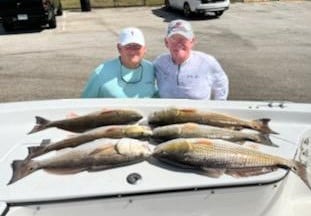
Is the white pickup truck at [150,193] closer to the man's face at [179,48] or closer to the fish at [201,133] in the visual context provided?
the fish at [201,133]

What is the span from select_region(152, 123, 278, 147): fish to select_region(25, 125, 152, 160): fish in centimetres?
7

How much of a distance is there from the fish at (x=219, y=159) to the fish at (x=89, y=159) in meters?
0.10

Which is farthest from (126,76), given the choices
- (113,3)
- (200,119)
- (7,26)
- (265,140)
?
(113,3)

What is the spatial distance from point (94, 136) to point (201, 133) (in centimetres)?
50

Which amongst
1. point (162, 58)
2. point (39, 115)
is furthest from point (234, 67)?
point (39, 115)

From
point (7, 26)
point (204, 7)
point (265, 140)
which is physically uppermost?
point (265, 140)

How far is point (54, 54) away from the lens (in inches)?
643

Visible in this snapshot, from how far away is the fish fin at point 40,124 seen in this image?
3406mm

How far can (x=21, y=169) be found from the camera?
2.83m

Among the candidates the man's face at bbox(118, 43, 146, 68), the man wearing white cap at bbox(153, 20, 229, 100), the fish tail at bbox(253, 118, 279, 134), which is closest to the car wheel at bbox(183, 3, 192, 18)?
the man wearing white cap at bbox(153, 20, 229, 100)

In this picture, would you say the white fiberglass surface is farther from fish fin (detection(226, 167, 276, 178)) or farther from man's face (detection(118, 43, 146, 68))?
man's face (detection(118, 43, 146, 68))

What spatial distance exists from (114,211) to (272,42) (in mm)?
16208

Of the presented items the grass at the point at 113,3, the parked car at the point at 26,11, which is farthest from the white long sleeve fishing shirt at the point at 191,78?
the grass at the point at 113,3

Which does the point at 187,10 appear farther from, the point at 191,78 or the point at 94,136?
the point at 94,136
